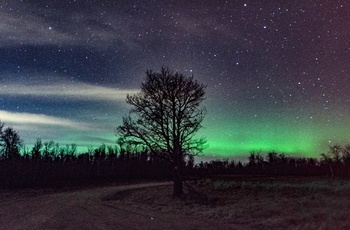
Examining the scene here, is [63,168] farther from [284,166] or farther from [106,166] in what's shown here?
[284,166]

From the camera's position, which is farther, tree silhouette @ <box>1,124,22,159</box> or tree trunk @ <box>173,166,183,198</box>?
tree silhouette @ <box>1,124,22,159</box>

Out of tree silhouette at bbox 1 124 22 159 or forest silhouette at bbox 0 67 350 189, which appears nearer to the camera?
forest silhouette at bbox 0 67 350 189

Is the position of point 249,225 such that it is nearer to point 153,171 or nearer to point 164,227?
point 164,227

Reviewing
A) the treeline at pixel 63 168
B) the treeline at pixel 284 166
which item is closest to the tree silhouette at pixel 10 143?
the treeline at pixel 63 168

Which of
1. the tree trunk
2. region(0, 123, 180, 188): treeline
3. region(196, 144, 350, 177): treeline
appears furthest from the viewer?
region(196, 144, 350, 177): treeline

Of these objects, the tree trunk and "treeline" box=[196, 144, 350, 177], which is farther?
"treeline" box=[196, 144, 350, 177]

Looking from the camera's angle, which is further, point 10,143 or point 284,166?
point 284,166

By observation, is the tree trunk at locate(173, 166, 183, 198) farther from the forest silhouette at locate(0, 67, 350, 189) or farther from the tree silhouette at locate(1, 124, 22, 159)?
the tree silhouette at locate(1, 124, 22, 159)

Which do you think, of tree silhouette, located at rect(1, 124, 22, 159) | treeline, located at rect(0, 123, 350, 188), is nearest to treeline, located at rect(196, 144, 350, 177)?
treeline, located at rect(0, 123, 350, 188)

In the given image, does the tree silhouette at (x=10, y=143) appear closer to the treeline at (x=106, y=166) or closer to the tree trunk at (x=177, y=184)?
the treeline at (x=106, y=166)

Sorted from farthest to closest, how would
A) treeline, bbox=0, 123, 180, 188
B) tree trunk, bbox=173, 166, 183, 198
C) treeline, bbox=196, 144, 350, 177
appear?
treeline, bbox=196, 144, 350, 177
treeline, bbox=0, 123, 180, 188
tree trunk, bbox=173, 166, 183, 198

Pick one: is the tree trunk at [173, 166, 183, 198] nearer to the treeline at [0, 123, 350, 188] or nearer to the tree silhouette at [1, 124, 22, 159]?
the treeline at [0, 123, 350, 188]

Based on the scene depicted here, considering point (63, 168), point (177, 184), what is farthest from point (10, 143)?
point (177, 184)

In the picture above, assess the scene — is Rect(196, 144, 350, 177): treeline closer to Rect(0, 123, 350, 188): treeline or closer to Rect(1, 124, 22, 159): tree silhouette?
Rect(0, 123, 350, 188): treeline
